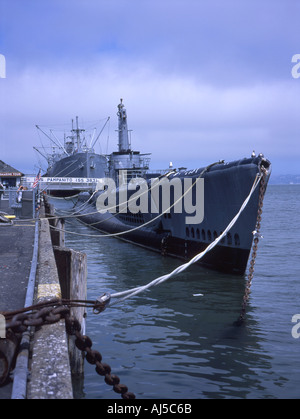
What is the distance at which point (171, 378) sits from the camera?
23.6 feet

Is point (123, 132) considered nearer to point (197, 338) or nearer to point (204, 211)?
point (204, 211)

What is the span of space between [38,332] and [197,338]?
5.44 metres

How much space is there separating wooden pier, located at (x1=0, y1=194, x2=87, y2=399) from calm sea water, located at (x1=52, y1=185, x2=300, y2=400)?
3.95ft

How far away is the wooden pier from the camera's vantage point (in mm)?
3336

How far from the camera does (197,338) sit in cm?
905

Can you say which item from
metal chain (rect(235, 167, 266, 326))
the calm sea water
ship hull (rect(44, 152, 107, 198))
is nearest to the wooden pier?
the calm sea water

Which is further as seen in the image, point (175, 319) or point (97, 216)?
point (97, 216)

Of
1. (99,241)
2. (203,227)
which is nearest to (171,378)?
(203,227)

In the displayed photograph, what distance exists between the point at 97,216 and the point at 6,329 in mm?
31354

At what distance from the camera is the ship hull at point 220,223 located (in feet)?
43.8

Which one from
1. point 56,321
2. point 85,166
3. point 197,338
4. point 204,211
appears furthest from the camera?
point 85,166

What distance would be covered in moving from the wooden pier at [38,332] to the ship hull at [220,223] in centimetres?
558

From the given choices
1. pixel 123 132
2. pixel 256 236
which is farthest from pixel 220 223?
pixel 123 132
